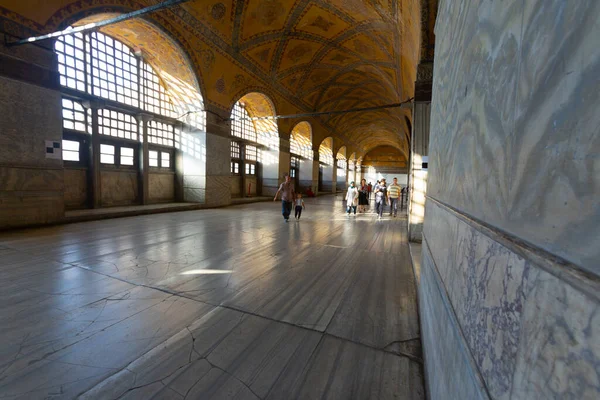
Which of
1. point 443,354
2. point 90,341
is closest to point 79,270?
point 90,341

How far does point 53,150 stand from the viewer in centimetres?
645

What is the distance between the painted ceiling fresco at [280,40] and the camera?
661 cm

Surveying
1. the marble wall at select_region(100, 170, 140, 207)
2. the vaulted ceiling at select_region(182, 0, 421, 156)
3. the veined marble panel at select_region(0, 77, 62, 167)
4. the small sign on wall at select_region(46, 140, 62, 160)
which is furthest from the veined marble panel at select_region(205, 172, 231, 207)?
the vaulted ceiling at select_region(182, 0, 421, 156)

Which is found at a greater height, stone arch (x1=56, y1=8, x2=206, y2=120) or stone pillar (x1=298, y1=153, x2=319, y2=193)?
stone arch (x1=56, y1=8, x2=206, y2=120)

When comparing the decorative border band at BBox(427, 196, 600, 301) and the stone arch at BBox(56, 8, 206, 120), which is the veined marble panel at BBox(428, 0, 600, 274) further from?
the stone arch at BBox(56, 8, 206, 120)

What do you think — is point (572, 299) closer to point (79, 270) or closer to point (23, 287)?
point (23, 287)

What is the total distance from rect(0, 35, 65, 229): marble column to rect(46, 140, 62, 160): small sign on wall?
24 mm

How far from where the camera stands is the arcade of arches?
43 cm

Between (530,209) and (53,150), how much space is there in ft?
28.8

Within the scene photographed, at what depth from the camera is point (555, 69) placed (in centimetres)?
45

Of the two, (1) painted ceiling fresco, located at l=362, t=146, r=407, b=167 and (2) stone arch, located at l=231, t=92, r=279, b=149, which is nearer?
(2) stone arch, located at l=231, t=92, r=279, b=149

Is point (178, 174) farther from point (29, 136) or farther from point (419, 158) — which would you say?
point (419, 158)

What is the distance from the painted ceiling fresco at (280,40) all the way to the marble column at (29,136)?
0.79m

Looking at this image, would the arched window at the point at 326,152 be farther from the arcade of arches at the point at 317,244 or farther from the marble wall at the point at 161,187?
the marble wall at the point at 161,187
